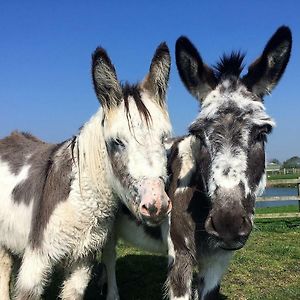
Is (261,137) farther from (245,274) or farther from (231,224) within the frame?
(245,274)

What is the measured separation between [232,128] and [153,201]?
915 mm

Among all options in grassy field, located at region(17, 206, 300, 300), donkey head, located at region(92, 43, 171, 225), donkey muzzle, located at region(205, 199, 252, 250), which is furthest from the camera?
grassy field, located at region(17, 206, 300, 300)

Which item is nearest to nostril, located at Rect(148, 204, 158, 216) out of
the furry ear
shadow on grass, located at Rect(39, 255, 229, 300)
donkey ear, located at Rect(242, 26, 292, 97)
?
the furry ear

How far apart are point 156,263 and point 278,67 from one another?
16.3ft

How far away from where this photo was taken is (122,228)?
17.4ft

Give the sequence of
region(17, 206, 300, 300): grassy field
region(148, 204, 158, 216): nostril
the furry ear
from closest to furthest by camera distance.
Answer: region(148, 204, 158, 216): nostril
the furry ear
region(17, 206, 300, 300): grassy field

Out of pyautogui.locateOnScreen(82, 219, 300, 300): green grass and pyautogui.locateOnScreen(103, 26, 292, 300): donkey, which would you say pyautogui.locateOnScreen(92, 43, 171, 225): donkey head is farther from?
pyautogui.locateOnScreen(82, 219, 300, 300): green grass

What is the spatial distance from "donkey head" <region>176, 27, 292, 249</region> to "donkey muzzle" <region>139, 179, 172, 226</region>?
377mm

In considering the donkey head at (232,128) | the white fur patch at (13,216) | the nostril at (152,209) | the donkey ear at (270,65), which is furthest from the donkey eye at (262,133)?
the white fur patch at (13,216)

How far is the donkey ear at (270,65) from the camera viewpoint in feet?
13.6

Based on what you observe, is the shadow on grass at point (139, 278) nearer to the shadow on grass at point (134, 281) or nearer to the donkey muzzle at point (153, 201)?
the shadow on grass at point (134, 281)

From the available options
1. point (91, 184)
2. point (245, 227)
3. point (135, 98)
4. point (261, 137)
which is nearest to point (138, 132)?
point (135, 98)

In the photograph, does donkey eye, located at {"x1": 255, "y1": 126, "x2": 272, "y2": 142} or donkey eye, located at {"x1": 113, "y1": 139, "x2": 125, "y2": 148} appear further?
donkey eye, located at {"x1": 113, "y1": 139, "x2": 125, "y2": 148}

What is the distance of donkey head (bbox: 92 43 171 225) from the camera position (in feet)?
11.4
